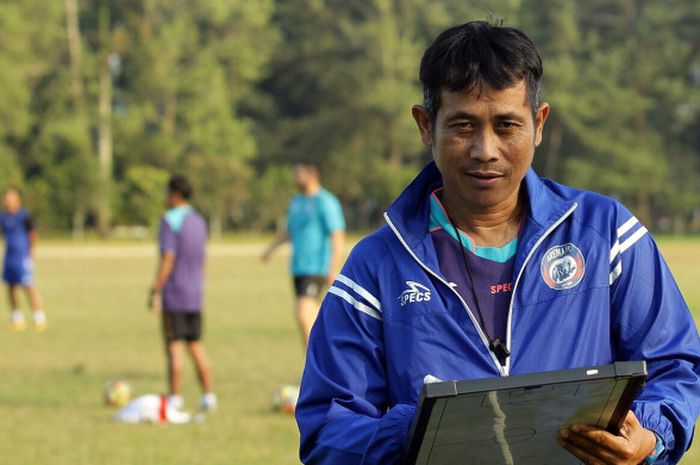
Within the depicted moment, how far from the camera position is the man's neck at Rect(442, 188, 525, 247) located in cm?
292

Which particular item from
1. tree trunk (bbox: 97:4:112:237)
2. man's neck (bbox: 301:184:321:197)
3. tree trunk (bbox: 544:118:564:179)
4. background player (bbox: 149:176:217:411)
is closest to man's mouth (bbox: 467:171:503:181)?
background player (bbox: 149:176:217:411)

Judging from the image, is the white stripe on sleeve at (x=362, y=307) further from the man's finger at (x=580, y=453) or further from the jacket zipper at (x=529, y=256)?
the man's finger at (x=580, y=453)

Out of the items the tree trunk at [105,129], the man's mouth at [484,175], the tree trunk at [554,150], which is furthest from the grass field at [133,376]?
the tree trunk at [554,150]

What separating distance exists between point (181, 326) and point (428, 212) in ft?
26.7

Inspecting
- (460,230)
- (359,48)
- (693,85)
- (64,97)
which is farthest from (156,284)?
(693,85)

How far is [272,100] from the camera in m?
70.2

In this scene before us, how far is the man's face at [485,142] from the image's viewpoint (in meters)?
2.76

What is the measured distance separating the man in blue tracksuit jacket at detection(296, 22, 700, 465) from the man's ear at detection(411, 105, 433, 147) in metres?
0.07

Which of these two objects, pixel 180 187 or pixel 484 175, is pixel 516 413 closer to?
pixel 484 175

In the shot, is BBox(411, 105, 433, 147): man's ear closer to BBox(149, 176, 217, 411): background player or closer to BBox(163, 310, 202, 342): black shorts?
BBox(149, 176, 217, 411): background player

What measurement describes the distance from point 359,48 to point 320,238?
53866 mm

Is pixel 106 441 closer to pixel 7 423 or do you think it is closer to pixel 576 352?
pixel 7 423

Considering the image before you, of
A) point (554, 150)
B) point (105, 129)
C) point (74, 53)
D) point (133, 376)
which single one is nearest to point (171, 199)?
point (133, 376)

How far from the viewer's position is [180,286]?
11.1 meters
